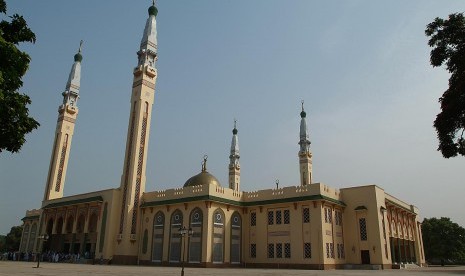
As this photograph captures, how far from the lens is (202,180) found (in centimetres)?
4097

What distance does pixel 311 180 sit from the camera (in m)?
49.9

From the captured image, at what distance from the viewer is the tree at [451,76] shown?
1392cm

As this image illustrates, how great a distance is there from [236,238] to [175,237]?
546 cm

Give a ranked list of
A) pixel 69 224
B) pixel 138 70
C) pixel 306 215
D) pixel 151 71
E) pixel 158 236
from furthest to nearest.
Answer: pixel 69 224 < pixel 151 71 < pixel 138 70 < pixel 158 236 < pixel 306 215

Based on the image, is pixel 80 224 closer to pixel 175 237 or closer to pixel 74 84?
A: pixel 175 237

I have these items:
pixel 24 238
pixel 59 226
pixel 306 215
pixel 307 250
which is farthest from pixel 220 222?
pixel 24 238

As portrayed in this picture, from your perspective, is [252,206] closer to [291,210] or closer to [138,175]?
[291,210]

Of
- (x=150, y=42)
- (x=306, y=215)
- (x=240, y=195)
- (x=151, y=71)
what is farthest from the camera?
(x=150, y=42)

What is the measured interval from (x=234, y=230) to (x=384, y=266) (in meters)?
12.9

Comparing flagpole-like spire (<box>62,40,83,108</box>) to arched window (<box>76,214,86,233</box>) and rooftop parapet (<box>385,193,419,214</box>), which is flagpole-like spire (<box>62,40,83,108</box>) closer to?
arched window (<box>76,214,86,233</box>)

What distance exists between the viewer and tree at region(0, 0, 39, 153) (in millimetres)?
9412

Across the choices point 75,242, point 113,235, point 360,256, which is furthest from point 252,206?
point 75,242

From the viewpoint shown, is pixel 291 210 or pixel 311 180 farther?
Result: pixel 311 180

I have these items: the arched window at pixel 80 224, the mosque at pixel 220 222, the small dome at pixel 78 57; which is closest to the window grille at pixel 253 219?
the mosque at pixel 220 222
